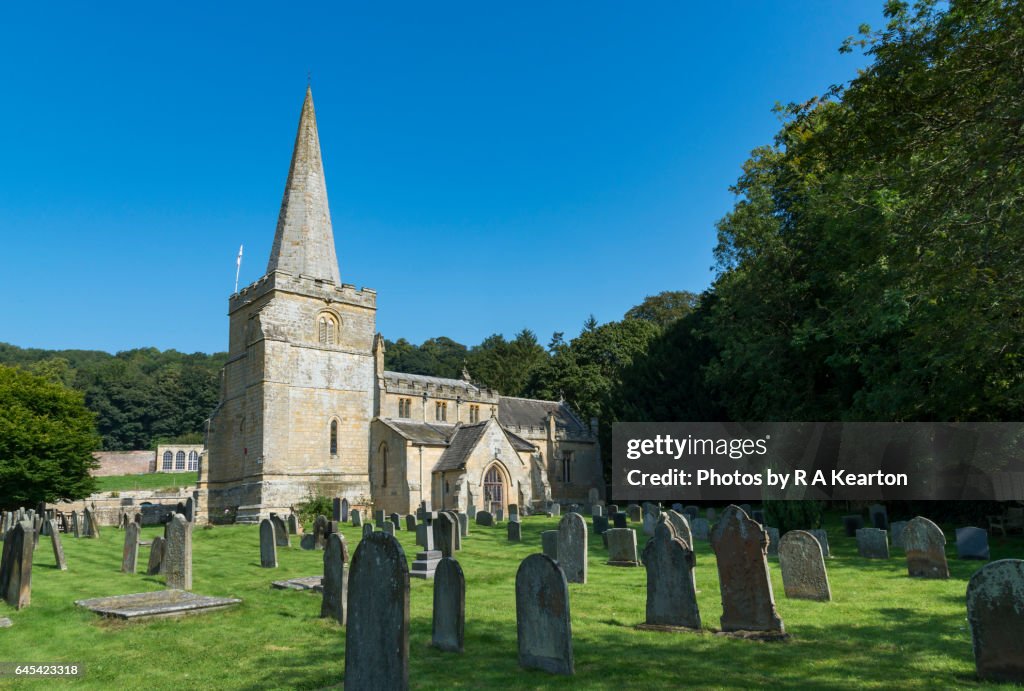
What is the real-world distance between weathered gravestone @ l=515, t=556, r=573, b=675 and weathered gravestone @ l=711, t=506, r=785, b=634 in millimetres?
2486

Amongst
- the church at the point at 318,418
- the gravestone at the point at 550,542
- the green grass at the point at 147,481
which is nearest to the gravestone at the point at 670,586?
the gravestone at the point at 550,542

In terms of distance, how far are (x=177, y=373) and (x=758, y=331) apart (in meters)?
84.3

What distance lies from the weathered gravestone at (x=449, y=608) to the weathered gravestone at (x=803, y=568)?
17.3ft

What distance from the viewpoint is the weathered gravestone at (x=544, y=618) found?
7.07 meters

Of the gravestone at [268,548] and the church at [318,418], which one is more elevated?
the church at [318,418]

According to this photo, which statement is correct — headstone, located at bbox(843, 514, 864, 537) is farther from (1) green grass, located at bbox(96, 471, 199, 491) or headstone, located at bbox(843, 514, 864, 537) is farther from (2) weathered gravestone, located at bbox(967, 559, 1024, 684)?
(1) green grass, located at bbox(96, 471, 199, 491)

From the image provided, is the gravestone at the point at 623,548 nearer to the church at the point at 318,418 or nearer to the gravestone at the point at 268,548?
the gravestone at the point at 268,548

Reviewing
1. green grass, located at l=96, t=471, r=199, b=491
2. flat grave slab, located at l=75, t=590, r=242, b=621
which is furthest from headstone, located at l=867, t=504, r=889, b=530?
green grass, located at l=96, t=471, r=199, b=491

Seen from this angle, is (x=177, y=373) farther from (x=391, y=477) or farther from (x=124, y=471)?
(x=391, y=477)

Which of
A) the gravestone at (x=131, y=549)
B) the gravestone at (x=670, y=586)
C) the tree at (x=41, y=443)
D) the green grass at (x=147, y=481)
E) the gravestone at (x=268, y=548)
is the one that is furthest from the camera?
the green grass at (x=147, y=481)

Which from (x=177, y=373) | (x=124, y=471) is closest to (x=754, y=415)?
(x=124, y=471)

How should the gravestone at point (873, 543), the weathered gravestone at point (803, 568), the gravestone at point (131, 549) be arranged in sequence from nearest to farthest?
the weathered gravestone at point (803, 568) → the gravestone at point (131, 549) → the gravestone at point (873, 543)

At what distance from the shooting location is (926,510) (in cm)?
2316

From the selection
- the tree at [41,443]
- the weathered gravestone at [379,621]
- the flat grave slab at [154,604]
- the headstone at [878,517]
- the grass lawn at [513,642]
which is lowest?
the grass lawn at [513,642]
